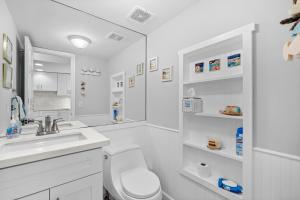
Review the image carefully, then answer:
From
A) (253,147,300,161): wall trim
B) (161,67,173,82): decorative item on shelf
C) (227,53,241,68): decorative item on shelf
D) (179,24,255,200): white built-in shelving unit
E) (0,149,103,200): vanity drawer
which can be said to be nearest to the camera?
(0,149,103,200): vanity drawer

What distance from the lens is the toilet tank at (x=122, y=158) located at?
1.51 m

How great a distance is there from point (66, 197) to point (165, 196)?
1216 millimetres

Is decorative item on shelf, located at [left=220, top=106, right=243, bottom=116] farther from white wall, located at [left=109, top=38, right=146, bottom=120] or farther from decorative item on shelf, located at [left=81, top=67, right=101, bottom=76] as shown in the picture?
decorative item on shelf, located at [left=81, top=67, right=101, bottom=76]

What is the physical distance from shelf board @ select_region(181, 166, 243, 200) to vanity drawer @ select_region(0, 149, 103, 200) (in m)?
0.89

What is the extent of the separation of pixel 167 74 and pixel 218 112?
2.36ft

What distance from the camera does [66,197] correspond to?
91 centimetres

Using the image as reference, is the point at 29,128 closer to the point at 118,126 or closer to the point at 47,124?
the point at 47,124

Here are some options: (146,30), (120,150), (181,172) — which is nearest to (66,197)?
(120,150)

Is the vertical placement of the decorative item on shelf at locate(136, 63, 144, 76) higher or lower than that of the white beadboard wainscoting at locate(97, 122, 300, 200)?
higher

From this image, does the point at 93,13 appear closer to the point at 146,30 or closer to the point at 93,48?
the point at 93,48

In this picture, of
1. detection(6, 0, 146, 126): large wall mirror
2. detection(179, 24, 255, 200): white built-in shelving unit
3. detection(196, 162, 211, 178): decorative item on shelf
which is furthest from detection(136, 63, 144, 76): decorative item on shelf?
detection(196, 162, 211, 178): decorative item on shelf

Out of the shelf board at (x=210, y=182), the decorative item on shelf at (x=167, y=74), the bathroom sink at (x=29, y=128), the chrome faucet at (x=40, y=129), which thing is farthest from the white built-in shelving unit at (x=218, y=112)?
the bathroom sink at (x=29, y=128)

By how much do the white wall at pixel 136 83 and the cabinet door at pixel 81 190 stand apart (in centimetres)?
103

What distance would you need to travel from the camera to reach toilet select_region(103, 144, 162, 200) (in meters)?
1.29
